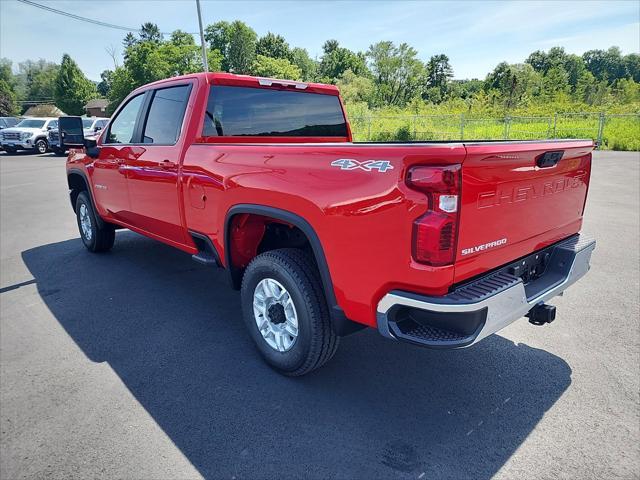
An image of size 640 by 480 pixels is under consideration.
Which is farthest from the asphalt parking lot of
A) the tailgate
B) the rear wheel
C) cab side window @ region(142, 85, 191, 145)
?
the rear wheel

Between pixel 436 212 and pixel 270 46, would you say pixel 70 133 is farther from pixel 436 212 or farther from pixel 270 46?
→ pixel 270 46

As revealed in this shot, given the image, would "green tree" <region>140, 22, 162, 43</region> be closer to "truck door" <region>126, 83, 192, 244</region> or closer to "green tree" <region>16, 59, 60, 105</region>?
"green tree" <region>16, 59, 60, 105</region>

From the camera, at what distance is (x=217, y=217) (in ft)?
10.9

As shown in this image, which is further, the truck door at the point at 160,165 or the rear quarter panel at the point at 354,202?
the truck door at the point at 160,165

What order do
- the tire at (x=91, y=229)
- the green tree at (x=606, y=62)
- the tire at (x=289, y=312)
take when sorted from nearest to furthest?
the tire at (x=289, y=312)
the tire at (x=91, y=229)
the green tree at (x=606, y=62)

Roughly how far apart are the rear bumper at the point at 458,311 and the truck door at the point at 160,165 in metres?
2.35

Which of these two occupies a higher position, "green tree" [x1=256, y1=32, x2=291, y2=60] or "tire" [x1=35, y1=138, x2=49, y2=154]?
"green tree" [x1=256, y1=32, x2=291, y2=60]

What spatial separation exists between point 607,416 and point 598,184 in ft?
32.2

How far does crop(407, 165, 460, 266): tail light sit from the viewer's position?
1.97 meters

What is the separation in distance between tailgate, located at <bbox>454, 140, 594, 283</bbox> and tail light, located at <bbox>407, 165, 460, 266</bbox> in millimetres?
60

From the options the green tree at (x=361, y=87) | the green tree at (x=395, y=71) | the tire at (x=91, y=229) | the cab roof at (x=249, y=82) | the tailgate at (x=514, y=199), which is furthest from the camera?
the green tree at (x=395, y=71)

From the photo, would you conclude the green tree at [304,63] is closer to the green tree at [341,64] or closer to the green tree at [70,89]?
the green tree at [341,64]

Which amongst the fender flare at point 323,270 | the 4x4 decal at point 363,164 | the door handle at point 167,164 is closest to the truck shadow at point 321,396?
the fender flare at point 323,270

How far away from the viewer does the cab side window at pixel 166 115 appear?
3.79 metres
